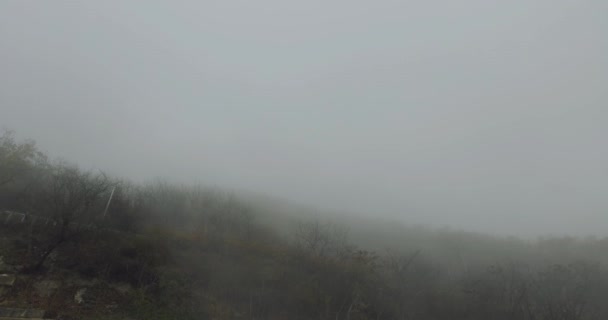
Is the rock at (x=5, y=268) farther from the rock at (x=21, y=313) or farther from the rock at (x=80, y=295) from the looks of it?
the rock at (x=21, y=313)

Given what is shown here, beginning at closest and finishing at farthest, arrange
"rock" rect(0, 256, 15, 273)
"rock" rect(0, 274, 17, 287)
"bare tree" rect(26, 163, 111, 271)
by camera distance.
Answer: "rock" rect(0, 274, 17, 287) → "rock" rect(0, 256, 15, 273) → "bare tree" rect(26, 163, 111, 271)

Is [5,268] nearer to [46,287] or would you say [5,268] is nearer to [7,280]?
[7,280]

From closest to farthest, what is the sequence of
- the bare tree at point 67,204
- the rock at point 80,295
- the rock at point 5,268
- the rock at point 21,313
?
the rock at point 21,313
the rock at point 80,295
the rock at point 5,268
the bare tree at point 67,204

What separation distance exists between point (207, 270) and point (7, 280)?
14808mm

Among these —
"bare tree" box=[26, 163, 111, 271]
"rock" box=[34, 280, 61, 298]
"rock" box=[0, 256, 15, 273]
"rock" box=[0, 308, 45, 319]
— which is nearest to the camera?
"rock" box=[0, 308, 45, 319]

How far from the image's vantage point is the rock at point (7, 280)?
24.8 m

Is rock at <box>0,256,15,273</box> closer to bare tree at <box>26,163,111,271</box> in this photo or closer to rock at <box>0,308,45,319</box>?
bare tree at <box>26,163,111,271</box>

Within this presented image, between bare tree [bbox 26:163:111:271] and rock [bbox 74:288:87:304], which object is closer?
rock [bbox 74:288:87:304]

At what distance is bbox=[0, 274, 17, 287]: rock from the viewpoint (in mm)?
24844

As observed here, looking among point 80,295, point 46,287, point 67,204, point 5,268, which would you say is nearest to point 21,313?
point 46,287

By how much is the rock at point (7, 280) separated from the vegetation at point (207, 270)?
0.47 m

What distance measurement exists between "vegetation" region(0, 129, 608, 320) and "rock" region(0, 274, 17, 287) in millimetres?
466

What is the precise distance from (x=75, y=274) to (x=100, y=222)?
6134mm

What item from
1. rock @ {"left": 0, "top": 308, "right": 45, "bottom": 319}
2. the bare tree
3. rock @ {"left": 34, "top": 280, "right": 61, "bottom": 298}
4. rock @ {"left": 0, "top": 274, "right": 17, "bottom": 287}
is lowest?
rock @ {"left": 0, "top": 308, "right": 45, "bottom": 319}
